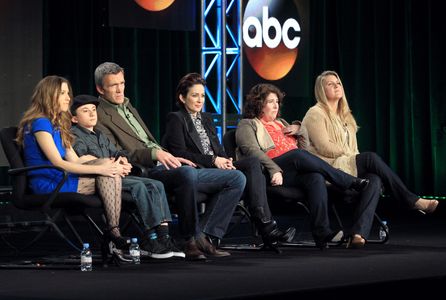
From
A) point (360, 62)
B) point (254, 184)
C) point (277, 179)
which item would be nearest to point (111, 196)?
point (254, 184)

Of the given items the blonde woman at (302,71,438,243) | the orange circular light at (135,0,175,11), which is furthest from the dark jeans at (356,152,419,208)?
the orange circular light at (135,0,175,11)

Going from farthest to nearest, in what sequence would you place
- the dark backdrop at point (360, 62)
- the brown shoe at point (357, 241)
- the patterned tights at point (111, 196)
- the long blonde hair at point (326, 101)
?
the dark backdrop at point (360, 62)
the long blonde hair at point (326, 101)
the brown shoe at point (357, 241)
the patterned tights at point (111, 196)

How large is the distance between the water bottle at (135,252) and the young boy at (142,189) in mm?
82

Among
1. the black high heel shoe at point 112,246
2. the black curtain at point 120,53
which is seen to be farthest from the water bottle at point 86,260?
the black curtain at point 120,53

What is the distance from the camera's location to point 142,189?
5.40 meters

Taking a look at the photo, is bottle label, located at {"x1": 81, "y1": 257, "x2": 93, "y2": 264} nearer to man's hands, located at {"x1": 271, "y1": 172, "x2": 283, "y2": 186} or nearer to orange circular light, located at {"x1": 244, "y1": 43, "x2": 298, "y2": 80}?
man's hands, located at {"x1": 271, "y1": 172, "x2": 283, "y2": 186}

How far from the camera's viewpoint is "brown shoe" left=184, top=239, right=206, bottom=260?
5.52 m

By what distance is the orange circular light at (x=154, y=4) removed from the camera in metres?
7.77

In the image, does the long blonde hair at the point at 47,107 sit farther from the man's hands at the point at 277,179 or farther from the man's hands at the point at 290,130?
the man's hands at the point at 290,130

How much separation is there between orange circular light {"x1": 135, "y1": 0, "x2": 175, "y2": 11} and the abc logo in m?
0.91

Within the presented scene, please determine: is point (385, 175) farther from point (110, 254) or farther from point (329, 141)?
point (110, 254)

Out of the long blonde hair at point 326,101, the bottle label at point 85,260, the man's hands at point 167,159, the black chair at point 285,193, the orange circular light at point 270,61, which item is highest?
the orange circular light at point 270,61

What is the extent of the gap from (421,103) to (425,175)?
2.38ft

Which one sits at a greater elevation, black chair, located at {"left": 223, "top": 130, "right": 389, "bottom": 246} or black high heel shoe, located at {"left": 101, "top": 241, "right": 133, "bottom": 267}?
black chair, located at {"left": 223, "top": 130, "right": 389, "bottom": 246}
